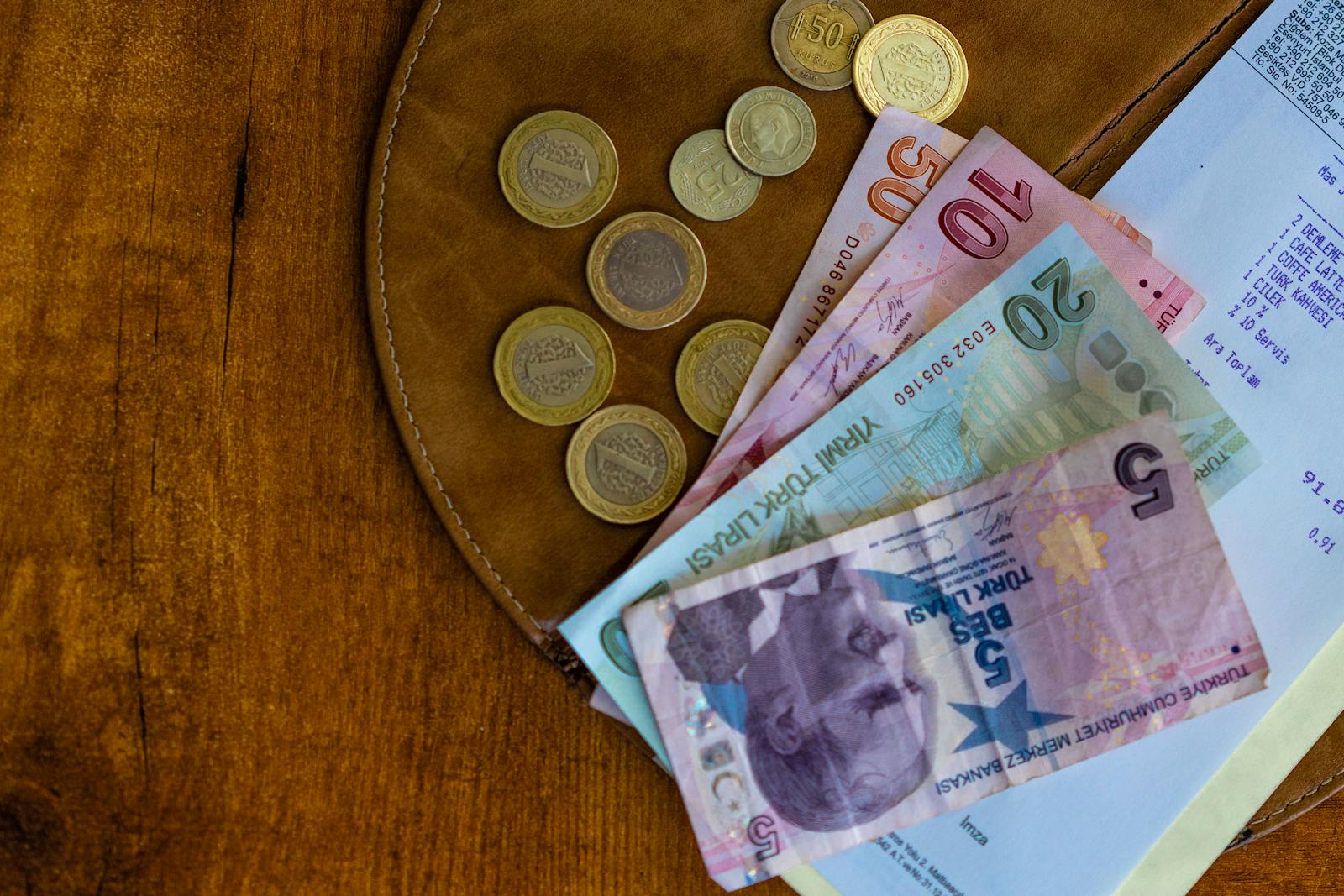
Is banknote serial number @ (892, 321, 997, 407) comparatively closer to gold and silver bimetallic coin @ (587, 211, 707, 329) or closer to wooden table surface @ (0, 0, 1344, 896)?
gold and silver bimetallic coin @ (587, 211, 707, 329)

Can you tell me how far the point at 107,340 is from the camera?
540 mm

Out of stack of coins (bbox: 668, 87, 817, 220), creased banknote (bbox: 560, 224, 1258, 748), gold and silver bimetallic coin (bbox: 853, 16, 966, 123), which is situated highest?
gold and silver bimetallic coin (bbox: 853, 16, 966, 123)

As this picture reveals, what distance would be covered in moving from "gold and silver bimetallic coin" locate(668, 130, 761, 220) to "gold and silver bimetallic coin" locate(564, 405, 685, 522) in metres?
0.13

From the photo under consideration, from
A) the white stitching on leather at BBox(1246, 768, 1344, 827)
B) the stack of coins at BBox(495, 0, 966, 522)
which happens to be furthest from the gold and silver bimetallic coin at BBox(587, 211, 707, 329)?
the white stitching on leather at BBox(1246, 768, 1344, 827)

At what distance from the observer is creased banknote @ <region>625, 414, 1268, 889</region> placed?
1.73 ft

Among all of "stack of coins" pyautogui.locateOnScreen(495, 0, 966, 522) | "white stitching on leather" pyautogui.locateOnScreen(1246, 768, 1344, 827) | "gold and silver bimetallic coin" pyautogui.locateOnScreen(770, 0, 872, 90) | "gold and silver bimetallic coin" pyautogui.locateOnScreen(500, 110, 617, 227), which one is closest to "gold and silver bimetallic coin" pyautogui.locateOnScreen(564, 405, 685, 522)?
"stack of coins" pyautogui.locateOnScreen(495, 0, 966, 522)

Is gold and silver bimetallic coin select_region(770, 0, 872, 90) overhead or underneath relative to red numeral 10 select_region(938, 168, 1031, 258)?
overhead

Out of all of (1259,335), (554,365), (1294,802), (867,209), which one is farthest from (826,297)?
(1294,802)

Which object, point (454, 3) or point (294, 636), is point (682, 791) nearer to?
point (294, 636)

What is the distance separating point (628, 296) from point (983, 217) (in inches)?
8.8

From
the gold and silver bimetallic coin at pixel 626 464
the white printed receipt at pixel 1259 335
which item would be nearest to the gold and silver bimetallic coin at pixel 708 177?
the gold and silver bimetallic coin at pixel 626 464

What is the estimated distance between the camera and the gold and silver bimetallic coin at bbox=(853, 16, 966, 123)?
0.57 metres

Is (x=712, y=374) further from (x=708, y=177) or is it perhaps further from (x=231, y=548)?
(x=231, y=548)

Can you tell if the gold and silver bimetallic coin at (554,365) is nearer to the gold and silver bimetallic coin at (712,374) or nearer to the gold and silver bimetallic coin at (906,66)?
the gold and silver bimetallic coin at (712,374)
